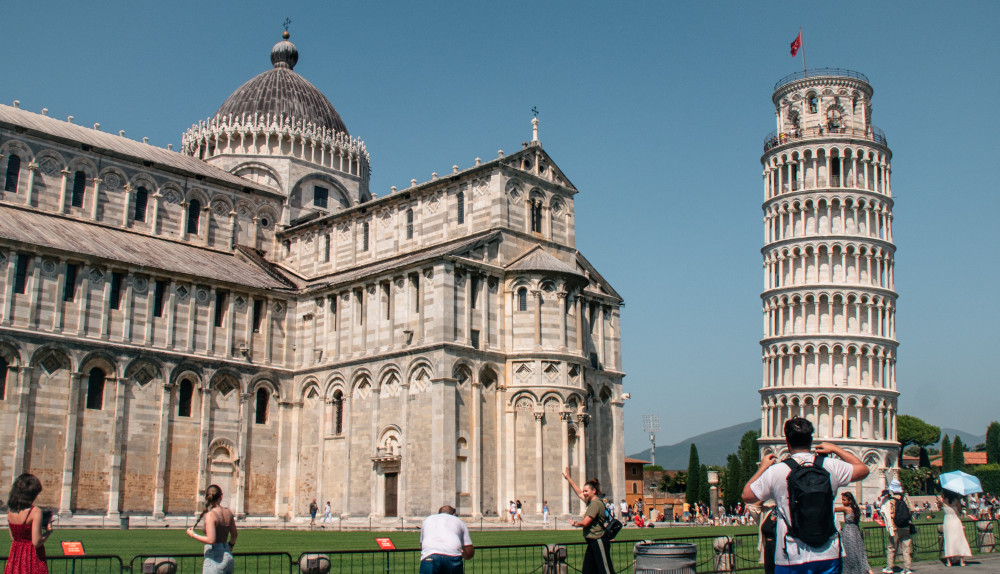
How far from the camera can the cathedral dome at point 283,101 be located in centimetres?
5975

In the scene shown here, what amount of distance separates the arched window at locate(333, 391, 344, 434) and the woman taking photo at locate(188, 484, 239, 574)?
34.2 m

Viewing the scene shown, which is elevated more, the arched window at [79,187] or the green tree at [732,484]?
the arched window at [79,187]

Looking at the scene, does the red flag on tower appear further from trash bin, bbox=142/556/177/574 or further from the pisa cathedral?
trash bin, bbox=142/556/177/574

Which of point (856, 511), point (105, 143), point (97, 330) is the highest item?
point (105, 143)

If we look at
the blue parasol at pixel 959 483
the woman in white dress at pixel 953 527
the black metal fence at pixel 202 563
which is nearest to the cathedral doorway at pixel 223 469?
the black metal fence at pixel 202 563

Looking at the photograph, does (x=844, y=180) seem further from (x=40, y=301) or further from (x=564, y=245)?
(x=40, y=301)

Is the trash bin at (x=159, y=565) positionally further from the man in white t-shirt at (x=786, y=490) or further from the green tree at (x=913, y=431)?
the green tree at (x=913, y=431)

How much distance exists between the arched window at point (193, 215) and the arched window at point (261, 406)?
10.4 m

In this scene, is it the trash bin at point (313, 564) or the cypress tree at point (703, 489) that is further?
the cypress tree at point (703, 489)

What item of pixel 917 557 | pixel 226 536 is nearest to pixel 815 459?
pixel 226 536

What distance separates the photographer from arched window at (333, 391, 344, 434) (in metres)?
46.2

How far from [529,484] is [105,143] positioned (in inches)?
1146

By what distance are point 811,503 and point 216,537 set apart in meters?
7.29

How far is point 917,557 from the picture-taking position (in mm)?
24125
